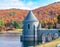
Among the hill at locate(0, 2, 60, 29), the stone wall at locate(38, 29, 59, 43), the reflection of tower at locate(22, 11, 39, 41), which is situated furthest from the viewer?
the hill at locate(0, 2, 60, 29)

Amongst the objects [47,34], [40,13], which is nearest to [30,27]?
[47,34]

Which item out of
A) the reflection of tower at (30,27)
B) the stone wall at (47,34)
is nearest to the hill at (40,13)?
the reflection of tower at (30,27)

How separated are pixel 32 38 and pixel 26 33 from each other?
1971 mm

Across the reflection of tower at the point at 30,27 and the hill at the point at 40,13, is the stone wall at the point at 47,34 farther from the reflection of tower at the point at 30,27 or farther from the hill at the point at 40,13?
the hill at the point at 40,13

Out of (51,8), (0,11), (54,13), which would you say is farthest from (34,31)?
(0,11)

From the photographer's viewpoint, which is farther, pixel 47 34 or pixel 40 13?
pixel 40 13

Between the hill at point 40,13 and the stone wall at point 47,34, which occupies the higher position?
the hill at point 40,13

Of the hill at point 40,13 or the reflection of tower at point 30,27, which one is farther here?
the hill at point 40,13

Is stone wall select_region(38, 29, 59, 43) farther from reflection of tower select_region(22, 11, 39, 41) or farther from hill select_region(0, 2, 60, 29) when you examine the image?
hill select_region(0, 2, 60, 29)

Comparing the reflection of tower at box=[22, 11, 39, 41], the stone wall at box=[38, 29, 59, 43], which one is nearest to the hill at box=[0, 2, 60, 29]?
the reflection of tower at box=[22, 11, 39, 41]

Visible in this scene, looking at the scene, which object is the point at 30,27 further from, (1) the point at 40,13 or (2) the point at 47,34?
(1) the point at 40,13

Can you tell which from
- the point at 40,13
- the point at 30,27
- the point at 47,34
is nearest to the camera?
the point at 47,34

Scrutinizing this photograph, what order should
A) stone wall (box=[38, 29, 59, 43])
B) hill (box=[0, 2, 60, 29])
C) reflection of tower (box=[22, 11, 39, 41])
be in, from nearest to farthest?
stone wall (box=[38, 29, 59, 43]) → reflection of tower (box=[22, 11, 39, 41]) → hill (box=[0, 2, 60, 29])

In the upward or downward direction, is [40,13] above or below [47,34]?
above
